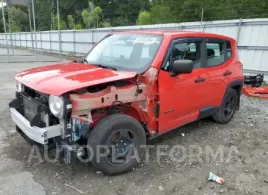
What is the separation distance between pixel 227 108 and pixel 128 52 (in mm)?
2657

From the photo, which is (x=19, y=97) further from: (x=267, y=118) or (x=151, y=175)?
(x=267, y=118)

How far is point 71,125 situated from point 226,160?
240 cm

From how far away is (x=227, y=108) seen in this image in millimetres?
5258

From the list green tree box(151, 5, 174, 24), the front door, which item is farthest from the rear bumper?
green tree box(151, 5, 174, 24)

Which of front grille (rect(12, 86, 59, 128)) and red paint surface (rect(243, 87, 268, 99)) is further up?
front grille (rect(12, 86, 59, 128))

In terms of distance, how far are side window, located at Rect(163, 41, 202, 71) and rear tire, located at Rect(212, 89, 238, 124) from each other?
1.25 metres

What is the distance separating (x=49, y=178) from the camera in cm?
323

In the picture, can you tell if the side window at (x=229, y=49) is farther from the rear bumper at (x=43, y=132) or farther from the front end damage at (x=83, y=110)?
the rear bumper at (x=43, y=132)

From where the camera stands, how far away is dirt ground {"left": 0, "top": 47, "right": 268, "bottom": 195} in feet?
10.0

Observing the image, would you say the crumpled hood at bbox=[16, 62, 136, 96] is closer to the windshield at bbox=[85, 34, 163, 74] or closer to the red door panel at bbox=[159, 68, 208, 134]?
→ the windshield at bbox=[85, 34, 163, 74]

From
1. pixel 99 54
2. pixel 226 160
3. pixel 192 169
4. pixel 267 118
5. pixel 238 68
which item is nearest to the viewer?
pixel 192 169

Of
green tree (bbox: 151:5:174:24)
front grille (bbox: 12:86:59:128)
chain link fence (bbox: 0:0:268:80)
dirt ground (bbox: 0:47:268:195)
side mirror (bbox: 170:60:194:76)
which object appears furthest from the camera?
green tree (bbox: 151:5:174:24)

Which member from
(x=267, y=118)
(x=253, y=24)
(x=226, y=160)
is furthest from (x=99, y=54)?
(x=253, y=24)

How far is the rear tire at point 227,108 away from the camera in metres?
5.06
